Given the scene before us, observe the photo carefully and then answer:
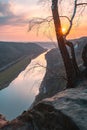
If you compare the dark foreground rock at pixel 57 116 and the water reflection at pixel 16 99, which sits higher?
the dark foreground rock at pixel 57 116

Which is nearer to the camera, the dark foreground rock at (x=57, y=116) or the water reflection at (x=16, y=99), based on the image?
the dark foreground rock at (x=57, y=116)

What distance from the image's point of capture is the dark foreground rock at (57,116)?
1030 cm

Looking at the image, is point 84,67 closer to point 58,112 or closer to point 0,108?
point 58,112

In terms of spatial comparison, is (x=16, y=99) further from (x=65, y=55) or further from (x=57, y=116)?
(x=57, y=116)

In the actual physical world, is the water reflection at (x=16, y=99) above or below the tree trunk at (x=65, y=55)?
below

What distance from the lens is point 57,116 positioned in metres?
10.9

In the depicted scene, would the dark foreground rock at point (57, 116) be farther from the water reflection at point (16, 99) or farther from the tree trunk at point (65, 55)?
the water reflection at point (16, 99)

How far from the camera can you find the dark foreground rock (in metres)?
10.3

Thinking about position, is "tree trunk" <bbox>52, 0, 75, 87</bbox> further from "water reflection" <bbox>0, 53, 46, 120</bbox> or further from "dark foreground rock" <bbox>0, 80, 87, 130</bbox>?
"water reflection" <bbox>0, 53, 46, 120</bbox>

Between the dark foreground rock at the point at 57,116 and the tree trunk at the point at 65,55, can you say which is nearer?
the dark foreground rock at the point at 57,116

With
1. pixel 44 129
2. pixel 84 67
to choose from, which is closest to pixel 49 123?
pixel 44 129

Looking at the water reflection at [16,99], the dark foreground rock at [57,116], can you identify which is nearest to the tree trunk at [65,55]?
the dark foreground rock at [57,116]

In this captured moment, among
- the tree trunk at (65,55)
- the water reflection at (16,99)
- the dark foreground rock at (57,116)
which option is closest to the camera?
the dark foreground rock at (57,116)

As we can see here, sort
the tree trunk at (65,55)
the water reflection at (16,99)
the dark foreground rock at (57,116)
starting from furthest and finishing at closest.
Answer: the water reflection at (16,99) < the tree trunk at (65,55) < the dark foreground rock at (57,116)
